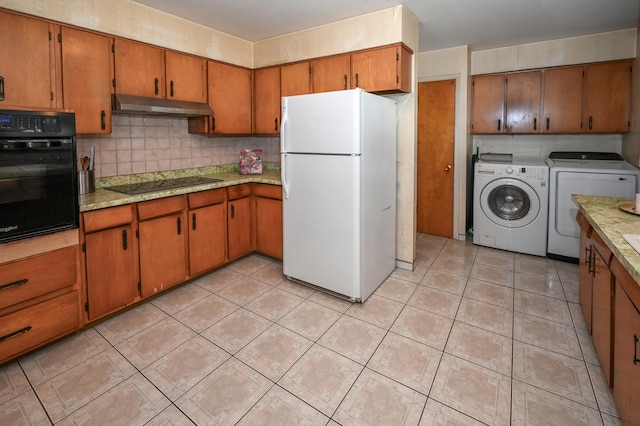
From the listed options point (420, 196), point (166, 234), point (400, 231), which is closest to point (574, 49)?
point (420, 196)

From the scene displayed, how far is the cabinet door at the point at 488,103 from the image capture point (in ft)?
13.7

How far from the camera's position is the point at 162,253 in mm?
2816

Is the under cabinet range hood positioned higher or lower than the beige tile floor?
higher

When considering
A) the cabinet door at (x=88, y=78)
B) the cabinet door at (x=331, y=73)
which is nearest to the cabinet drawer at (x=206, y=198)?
the cabinet door at (x=88, y=78)

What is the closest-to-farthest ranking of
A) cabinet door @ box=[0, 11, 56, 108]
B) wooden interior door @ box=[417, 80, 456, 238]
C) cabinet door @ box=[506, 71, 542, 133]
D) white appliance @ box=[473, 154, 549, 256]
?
cabinet door @ box=[0, 11, 56, 108] → white appliance @ box=[473, 154, 549, 256] → cabinet door @ box=[506, 71, 542, 133] → wooden interior door @ box=[417, 80, 456, 238]

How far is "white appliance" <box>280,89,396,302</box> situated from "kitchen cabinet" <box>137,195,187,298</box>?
2.98 feet

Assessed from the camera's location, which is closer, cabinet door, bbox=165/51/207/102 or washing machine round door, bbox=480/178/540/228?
cabinet door, bbox=165/51/207/102

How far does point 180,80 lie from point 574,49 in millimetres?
4184

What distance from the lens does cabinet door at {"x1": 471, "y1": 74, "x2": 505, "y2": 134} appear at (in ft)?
13.7

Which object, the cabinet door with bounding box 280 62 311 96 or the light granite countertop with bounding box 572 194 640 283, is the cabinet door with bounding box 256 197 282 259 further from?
the light granite countertop with bounding box 572 194 640 283

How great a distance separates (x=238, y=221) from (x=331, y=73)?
5.74 ft

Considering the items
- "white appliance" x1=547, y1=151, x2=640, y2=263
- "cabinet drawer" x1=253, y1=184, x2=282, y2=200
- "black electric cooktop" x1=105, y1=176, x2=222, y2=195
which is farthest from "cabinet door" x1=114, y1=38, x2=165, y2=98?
"white appliance" x1=547, y1=151, x2=640, y2=263

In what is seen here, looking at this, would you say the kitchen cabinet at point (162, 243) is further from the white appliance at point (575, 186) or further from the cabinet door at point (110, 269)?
the white appliance at point (575, 186)

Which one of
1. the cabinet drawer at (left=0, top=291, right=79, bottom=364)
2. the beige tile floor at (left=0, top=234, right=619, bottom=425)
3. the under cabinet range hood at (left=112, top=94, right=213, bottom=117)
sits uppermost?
the under cabinet range hood at (left=112, top=94, right=213, bottom=117)
